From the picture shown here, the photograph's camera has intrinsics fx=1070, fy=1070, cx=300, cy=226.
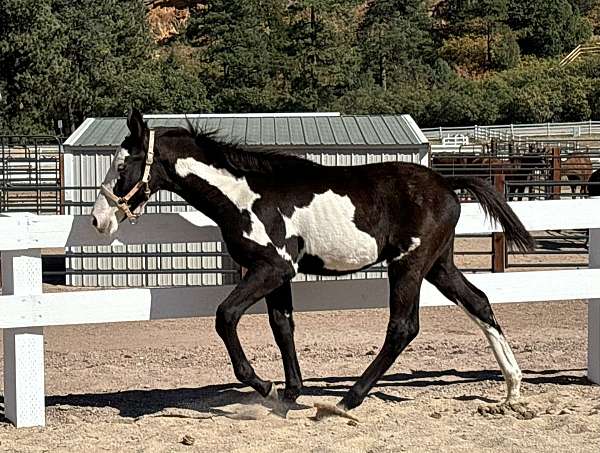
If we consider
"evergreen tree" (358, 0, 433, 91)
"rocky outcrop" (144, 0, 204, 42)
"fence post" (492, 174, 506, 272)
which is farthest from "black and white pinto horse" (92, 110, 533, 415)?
"rocky outcrop" (144, 0, 204, 42)

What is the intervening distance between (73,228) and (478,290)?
2.38 m

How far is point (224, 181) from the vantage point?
19.1ft

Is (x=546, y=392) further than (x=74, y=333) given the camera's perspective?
No

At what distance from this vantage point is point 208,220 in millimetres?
6324

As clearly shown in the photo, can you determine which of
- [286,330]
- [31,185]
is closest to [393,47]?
[31,185]

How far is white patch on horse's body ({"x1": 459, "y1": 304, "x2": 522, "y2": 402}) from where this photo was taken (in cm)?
619

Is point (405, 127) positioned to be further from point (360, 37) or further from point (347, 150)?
point (360, 37)

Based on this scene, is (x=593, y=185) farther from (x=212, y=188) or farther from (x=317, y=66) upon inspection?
(x=317, y=66)

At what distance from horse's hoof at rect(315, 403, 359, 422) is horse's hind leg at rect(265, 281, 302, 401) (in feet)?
0.93

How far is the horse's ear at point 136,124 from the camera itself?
5.64 meters

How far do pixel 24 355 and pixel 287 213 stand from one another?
5.42 feet

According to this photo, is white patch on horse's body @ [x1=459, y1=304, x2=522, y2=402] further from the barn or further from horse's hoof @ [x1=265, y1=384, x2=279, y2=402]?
the barn

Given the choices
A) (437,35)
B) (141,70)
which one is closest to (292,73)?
(141,70)

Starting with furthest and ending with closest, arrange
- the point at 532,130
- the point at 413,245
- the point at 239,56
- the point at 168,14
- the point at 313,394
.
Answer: the point at 168,14, the point at 239,56, the point at 532,130, the point at 313,394, the point at 413,245
